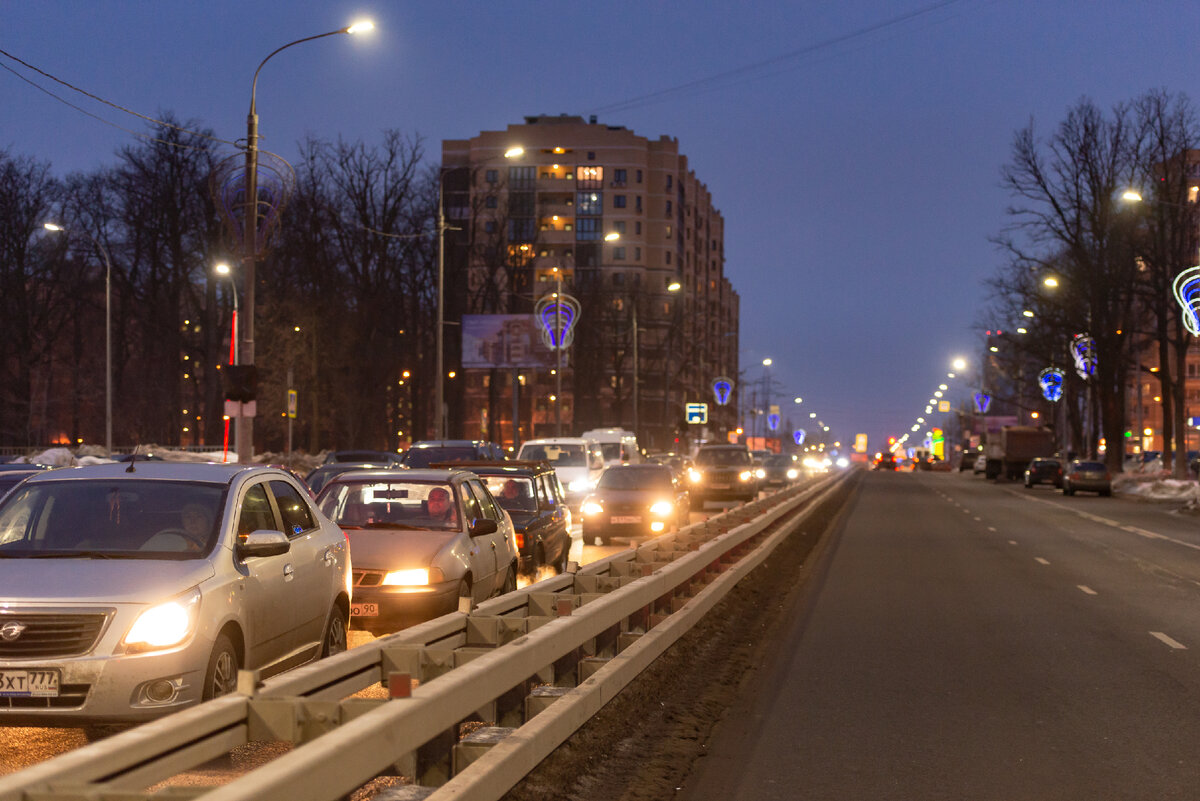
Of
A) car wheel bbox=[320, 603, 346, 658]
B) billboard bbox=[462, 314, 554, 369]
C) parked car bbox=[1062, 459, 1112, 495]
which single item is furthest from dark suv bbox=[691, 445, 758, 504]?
car wheel bbox=[320, 603, 346, 658]

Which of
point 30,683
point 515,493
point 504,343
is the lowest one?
point 30,683

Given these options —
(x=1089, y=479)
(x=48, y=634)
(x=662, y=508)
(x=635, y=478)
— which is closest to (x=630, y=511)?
(x=662, y=508)

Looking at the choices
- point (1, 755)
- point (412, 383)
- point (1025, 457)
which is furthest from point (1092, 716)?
point (1025, 457)

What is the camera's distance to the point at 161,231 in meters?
64.9

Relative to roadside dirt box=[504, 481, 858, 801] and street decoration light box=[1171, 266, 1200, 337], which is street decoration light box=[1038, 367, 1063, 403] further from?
roadside dirt box=[504, 481, 858, 801]

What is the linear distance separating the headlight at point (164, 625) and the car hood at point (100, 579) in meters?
0.06

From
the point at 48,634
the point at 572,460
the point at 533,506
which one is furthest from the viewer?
the point at 572,460

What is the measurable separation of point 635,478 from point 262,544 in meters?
20.3

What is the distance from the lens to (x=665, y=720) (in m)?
9.05

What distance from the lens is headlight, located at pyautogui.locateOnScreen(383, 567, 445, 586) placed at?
12141 millimetres

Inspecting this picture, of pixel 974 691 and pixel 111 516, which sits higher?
pixel 111 516

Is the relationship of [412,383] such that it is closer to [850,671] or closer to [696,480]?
[696,480]

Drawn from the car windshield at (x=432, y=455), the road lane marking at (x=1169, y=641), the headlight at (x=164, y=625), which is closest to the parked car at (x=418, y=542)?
the headlight at (x=164, y=625)

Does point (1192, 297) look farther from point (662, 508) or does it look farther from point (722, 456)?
point (662, 508)
